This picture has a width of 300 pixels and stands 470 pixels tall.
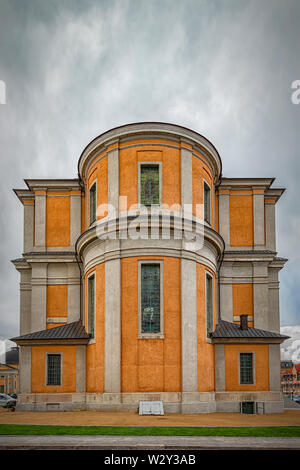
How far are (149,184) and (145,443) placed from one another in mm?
17162

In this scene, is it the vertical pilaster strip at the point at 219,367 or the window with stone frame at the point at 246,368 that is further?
the window with stone frame at the point at 246,368

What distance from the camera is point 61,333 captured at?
99.9 feet

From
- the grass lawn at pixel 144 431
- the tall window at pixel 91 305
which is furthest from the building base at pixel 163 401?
the grass lawn at pixel 144 431

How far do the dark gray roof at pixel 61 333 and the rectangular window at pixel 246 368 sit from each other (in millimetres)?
9206

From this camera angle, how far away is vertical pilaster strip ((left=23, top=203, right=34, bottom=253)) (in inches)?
1367

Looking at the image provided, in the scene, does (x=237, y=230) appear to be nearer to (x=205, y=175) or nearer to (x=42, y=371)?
(x=205, y=175)

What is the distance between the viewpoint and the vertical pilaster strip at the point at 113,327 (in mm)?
25953

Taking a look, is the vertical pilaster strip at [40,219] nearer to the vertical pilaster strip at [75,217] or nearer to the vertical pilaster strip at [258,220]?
the vertical pilaster strip at [75,217]

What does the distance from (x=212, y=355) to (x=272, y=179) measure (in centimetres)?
1329

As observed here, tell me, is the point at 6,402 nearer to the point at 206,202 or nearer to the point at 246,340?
the point at 246,340

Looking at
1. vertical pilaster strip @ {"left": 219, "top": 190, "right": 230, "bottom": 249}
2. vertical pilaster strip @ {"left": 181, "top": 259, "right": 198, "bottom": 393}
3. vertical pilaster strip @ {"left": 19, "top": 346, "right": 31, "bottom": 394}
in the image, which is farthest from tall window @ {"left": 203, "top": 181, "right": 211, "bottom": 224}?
vertical pilaster strip @ {"left": 19, "top": 346, "right": 31, "bottom": 394}

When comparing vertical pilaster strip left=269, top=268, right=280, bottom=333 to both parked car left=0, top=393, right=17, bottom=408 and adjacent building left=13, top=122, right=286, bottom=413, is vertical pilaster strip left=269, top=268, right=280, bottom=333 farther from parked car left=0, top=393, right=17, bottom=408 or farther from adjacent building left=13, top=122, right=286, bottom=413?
parked car left=0, top=393, right=17, bottom=408

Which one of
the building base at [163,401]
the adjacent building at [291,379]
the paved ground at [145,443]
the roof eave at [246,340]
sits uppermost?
the roof eave at [246,340]

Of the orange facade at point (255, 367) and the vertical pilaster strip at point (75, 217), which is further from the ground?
the vertical pilaster strip at point (75, 217)
